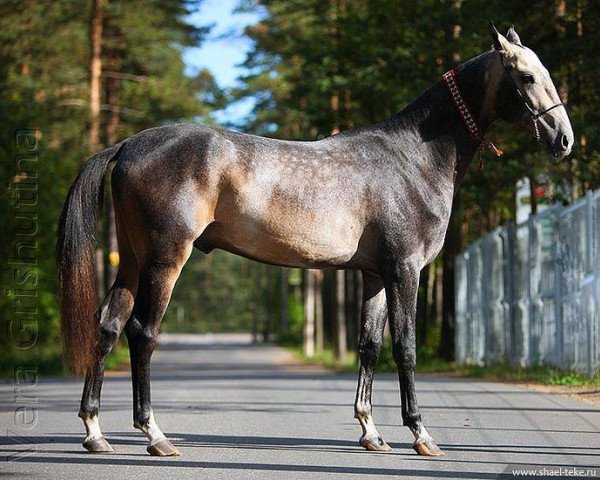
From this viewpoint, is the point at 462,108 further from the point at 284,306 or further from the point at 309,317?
the point at 284,306

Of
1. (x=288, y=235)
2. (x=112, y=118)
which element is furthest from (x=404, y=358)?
(x=112, y=118)

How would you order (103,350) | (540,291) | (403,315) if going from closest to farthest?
(103,350) < (403,315) < (540,291)

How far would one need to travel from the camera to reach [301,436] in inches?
393

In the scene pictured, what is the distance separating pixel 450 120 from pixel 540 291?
10.6 m

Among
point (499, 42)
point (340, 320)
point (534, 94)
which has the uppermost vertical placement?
point (499, 42)

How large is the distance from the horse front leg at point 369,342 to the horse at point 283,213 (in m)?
0.01

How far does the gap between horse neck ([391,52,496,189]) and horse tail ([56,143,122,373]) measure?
7.63 ft

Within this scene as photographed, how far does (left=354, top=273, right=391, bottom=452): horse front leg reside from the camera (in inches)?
360

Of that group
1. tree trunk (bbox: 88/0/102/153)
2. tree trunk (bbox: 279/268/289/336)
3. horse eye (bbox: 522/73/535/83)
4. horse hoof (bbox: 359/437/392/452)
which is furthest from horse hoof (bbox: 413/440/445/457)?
tree trunk (bbox: 279/268/289/336)

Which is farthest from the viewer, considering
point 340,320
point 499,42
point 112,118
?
point 112,118

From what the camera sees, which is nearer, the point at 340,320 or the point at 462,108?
the point at 462,108

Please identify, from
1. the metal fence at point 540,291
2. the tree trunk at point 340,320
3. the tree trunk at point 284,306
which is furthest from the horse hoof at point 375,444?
the tree trunk at point 284,306

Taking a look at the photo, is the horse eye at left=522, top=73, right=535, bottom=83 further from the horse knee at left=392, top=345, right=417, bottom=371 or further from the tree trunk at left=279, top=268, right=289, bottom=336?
the tree trunk at left=279, top=268, right=289, bottom=336

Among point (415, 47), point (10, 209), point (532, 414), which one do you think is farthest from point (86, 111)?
point (532, 414)
